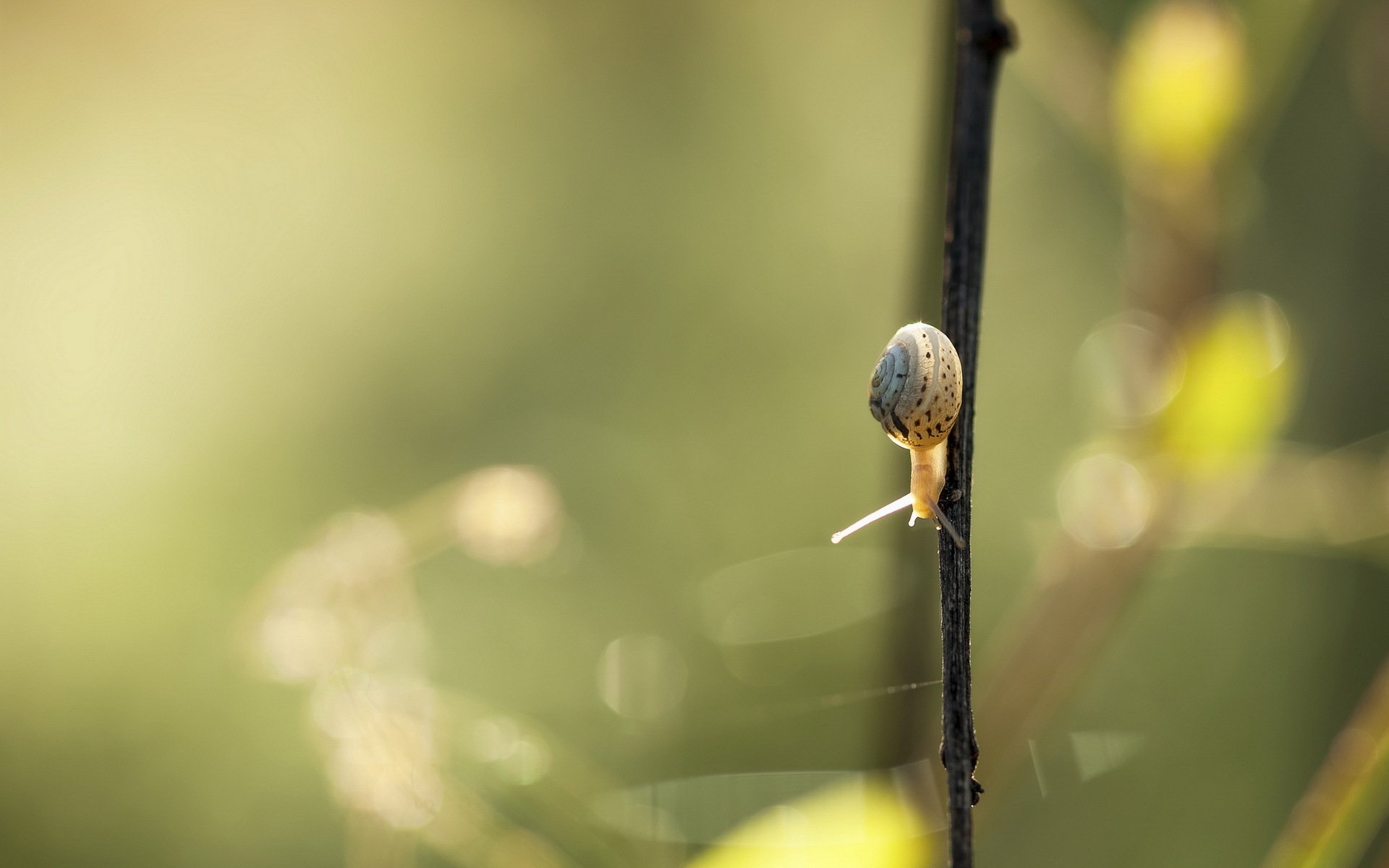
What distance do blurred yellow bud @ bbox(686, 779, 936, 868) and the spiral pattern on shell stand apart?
5.3 inches

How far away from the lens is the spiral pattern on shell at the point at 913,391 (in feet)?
1.22

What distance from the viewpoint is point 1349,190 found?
96 cm

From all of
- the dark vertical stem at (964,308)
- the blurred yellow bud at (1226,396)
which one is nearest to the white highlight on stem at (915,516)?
the dark vertical stem at (964,308)

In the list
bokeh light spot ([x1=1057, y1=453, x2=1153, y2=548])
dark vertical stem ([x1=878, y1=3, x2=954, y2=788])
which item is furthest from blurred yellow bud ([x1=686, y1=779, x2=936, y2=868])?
bokeh light spot ([x1=1057, y1=453, x2=1153, y2=548])

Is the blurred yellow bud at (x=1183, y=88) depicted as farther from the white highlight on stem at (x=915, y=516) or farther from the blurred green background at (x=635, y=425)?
the white highlight on stem at (x=915, y=516)

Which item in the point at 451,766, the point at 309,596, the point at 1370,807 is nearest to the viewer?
the point at 1370,807

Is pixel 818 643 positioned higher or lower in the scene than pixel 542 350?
lower

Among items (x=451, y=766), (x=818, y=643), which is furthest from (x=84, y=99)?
(x=818, y=643)

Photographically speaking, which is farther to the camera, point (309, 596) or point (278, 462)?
point (278, 462)

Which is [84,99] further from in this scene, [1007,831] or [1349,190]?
[1349,190]

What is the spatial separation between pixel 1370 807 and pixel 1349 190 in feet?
2.90

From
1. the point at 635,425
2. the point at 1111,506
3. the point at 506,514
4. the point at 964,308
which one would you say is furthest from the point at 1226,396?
the point at 635,425

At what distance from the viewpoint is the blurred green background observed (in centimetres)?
51

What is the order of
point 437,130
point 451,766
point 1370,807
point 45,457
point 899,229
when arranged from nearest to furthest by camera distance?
point 1370,807 < point 451,766 < point 45,457 < point 899,229 < point 437,130
